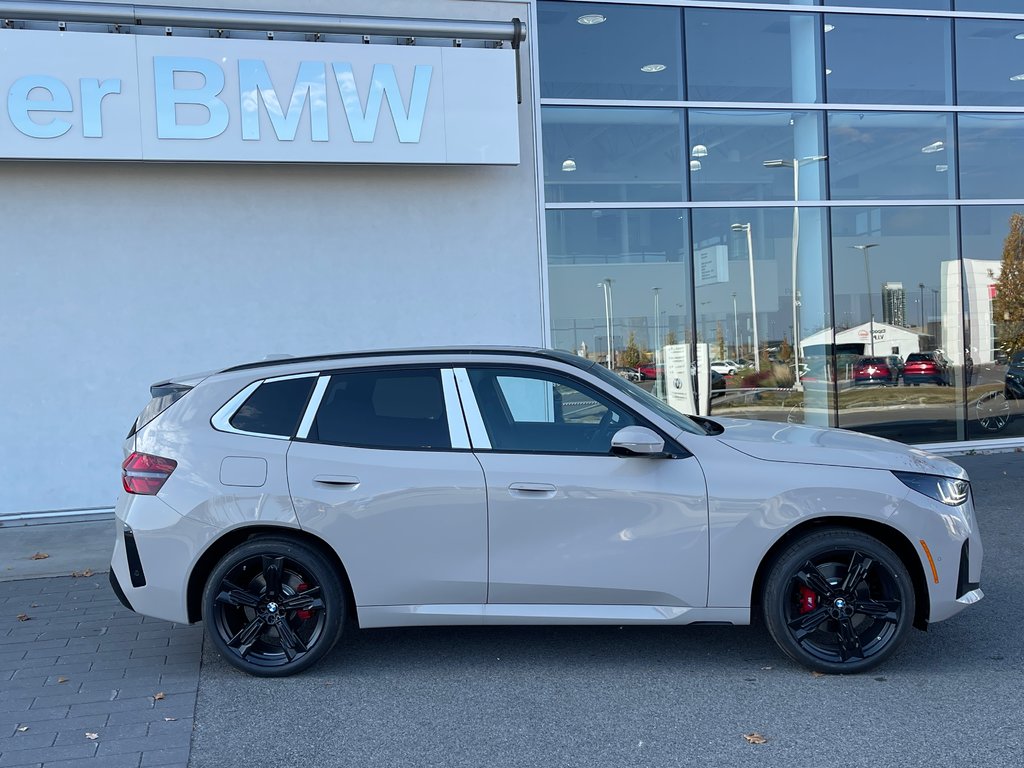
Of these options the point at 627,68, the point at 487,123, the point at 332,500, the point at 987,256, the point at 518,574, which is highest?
the point at 627,68

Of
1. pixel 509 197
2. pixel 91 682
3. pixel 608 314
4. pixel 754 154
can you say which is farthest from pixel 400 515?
pixel 754 154

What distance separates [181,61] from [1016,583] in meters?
8.71

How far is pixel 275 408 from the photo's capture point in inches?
197

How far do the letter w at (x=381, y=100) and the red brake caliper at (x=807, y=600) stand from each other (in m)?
6.65

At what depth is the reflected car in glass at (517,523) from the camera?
4.65 meters

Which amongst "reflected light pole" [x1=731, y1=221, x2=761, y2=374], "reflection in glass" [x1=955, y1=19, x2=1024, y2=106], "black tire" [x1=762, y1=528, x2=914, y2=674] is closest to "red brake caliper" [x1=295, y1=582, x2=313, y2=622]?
"black tire" [x1=762, y1=528, x2=914, y2=674]

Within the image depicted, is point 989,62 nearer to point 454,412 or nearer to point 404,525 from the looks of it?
point 454,412

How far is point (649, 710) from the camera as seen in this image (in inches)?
171

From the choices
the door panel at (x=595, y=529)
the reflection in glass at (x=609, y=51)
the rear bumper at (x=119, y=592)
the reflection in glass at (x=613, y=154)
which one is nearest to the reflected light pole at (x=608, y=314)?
the reflection in glass at (x=613, y=154)

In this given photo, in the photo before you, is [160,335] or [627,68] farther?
[627,68]

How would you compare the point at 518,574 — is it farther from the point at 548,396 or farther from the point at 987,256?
the point at 987,256

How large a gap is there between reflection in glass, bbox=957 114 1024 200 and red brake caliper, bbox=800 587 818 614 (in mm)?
9659

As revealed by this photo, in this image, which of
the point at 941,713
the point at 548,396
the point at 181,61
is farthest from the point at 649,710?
the point at 181,61

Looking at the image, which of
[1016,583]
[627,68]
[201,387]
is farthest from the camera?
[627,68]
